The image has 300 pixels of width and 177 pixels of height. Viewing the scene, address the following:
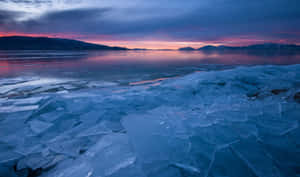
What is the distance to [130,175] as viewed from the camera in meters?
1.14

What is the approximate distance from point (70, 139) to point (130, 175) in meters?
1.09

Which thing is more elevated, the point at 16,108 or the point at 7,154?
the point at 16,108

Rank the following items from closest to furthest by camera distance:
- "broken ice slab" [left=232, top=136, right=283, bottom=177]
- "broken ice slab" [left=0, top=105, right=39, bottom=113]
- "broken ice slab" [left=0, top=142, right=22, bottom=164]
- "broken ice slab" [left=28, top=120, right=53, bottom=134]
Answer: "broken ice slab" [left=232, top=136, right=283, bottom=177] → "broken ice slab" [left=0, top=142, right=22, bottom=164] → "broken ice slab" [left=28, top=120, right=53, bottom=134] → "broken ice slab" [left=0, top=105, right=39, bottom=113]

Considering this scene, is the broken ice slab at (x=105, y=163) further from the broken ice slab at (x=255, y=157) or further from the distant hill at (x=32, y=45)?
the distant hill at (x=32, y=45)

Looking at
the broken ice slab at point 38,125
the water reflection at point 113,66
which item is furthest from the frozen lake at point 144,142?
the water reflection at point 113,66

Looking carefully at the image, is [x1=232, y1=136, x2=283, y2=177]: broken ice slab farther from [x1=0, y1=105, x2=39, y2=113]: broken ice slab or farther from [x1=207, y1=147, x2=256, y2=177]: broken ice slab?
[x1=0, y1=105, x2=39, y2=113]: broken ice slab

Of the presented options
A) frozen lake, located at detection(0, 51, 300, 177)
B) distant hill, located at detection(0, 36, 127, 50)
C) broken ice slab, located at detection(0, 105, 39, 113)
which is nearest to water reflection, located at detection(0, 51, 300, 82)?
broken ice slab, located at detection(0, 105, 39, 113)

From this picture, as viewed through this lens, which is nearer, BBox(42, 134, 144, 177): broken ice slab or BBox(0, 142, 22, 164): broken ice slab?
BBox(42, 134, 144, 177): broken ice slab

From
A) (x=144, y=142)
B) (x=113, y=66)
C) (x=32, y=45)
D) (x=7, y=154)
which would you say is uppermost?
(x=32, y=45)

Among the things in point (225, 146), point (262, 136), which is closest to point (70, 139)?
point (225, 146)

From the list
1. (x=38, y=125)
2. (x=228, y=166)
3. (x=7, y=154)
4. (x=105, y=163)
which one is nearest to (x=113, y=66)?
(x=38, y=125)

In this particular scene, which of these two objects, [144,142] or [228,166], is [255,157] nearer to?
[228,166]

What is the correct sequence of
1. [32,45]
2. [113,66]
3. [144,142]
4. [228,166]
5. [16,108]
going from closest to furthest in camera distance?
[228,166]
[144,142]
[16,108]
[113,66]
[32,45]

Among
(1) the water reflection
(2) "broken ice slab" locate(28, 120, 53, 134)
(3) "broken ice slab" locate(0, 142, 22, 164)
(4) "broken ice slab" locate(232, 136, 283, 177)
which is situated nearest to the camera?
(4) "broken ice slab" locate(232, 136, 283, 177)
